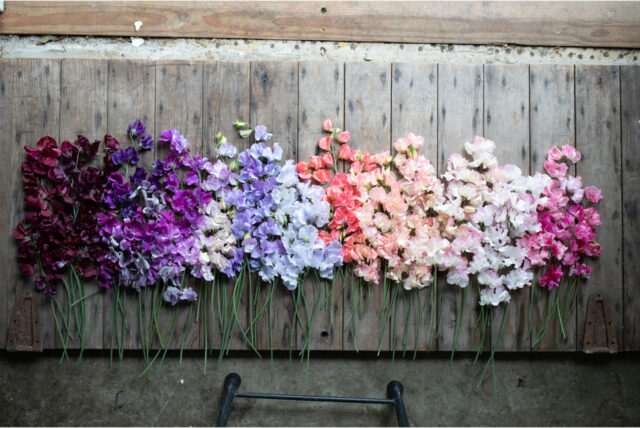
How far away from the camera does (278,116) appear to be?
1612 mm

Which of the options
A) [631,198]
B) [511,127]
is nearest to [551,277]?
[631,198]

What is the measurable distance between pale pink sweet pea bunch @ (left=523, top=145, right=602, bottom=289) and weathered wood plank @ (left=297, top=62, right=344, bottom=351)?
72 cm

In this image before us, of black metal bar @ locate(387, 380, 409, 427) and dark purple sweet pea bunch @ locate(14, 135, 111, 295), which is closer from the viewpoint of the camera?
black metal bar @ locate(387, 380, 409, 427)

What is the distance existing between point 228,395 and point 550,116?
57.4 inches

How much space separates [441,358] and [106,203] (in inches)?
50.9

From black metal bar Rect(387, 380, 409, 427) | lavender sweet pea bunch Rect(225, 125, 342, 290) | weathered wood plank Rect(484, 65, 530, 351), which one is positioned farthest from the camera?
weathered wood plank Rect(484, 65, 530, 351)

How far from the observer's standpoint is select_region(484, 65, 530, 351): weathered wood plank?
162cm

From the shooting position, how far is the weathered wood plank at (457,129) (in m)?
1.61

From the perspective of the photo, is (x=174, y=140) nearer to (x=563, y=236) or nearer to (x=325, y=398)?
(x=325, y=398)

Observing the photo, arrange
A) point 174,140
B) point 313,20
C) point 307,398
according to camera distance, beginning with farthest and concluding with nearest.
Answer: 1. point 313,20
2. point 174,140
3. point 307,398

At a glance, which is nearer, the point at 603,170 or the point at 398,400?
the point at 398,400

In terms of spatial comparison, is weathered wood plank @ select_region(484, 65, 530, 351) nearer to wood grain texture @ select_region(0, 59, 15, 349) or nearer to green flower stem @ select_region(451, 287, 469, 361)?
green flower stem @ select_region(451, 287, 469, 361)

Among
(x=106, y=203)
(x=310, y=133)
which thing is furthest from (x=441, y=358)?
(x=106, y=203)

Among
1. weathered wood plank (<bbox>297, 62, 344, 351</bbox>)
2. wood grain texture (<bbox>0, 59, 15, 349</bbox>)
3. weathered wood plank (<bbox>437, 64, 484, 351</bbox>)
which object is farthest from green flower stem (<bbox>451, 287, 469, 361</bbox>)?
wood grain texture (<bbox>0, 59, 15, 349</bbox>)
